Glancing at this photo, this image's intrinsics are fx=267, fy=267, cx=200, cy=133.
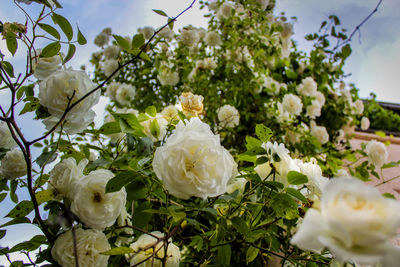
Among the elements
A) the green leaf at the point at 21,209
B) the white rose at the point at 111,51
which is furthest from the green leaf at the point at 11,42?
the white rose at the point at 111,51

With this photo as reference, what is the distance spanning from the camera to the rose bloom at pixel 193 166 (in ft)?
1.62

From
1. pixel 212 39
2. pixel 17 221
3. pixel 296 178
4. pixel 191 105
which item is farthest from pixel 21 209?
pixel 212 39

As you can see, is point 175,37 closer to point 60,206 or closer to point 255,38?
point 255,38

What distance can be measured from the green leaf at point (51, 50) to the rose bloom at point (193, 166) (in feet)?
1.39

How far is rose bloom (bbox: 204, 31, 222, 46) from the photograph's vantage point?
2.13m

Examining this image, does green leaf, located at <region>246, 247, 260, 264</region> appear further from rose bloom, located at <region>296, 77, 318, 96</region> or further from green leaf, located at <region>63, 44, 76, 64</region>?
rose bloom, located at <region>296, 77, 318, 96</region>

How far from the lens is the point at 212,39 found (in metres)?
2.14

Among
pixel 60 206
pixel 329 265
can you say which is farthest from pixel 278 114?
pixel 60 206

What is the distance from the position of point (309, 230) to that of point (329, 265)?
1.82 ft

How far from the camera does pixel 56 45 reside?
70 centimetres

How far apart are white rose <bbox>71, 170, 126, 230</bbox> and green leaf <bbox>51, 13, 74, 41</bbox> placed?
37 centimetres

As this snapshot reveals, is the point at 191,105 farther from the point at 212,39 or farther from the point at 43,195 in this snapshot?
the point at 212,39

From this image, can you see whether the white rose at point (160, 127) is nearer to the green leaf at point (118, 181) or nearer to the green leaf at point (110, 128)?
the green leaf at point (110, 128)

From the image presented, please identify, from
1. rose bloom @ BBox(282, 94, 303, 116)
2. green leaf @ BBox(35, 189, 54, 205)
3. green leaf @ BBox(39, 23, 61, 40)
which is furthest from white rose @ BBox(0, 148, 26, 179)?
rose bloom @ BBox(282, 94, 303, 116)
